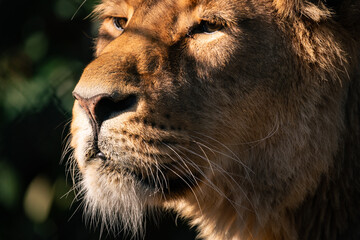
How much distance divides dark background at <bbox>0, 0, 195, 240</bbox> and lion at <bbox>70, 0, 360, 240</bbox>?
0.95 metres

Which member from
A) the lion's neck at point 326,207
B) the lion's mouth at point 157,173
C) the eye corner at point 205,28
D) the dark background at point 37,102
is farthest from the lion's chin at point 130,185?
the dark background at point 37,102

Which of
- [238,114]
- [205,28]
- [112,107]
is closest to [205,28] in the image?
[205,28]

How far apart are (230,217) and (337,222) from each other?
391mm

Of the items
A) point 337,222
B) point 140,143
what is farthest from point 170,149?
point 337,222

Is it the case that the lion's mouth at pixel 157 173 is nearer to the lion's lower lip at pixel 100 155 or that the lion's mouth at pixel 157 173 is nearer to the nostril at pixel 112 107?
the lion's lower lip at pixel 100 155

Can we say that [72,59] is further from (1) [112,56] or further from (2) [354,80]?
(2) [354,80]

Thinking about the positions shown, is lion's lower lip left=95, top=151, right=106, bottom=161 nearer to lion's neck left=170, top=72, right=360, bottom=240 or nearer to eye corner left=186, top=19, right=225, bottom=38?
lion's neck left=170, top=72, right=360, bottom=240

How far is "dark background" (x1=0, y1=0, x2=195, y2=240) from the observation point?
9.46 ft

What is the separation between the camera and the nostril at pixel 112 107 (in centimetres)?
179

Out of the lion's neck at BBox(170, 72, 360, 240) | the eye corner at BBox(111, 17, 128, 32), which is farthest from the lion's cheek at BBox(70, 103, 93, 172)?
the eye corner at BBox(111, 17, 128, 32)

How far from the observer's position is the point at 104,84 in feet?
5.84

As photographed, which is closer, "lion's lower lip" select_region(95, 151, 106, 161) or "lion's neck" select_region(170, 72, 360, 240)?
"lion's lower lip" select_region(95, 151, 106, 161)

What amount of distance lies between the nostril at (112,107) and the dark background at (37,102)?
3.59ft

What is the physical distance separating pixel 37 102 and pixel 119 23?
0.74 meters
